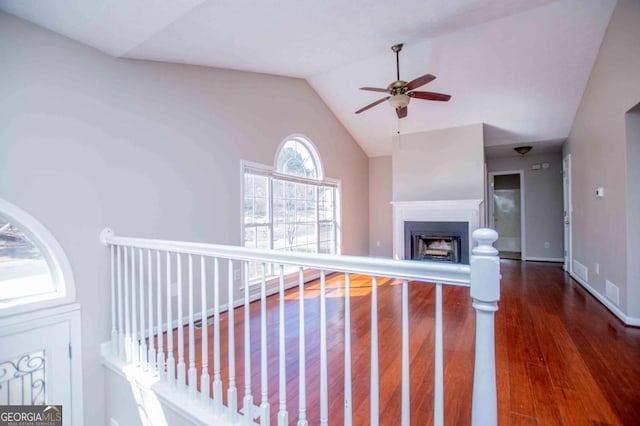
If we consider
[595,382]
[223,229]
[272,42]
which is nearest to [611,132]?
[595,382]

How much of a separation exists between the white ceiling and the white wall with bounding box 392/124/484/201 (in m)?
0.21

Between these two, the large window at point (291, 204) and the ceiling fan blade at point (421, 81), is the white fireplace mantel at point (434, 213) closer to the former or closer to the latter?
the large window at point (291, 204)

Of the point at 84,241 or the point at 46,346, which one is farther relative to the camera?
the point at 84,241

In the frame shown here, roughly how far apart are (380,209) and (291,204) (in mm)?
2697

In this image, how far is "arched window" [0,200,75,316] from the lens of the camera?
1.90 m

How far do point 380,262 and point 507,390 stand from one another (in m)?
1.58

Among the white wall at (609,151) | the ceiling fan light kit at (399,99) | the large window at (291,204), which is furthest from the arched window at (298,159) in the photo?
the white wall at (609,151)

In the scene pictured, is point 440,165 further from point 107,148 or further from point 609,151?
point 107,148

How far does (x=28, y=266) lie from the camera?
79.4 inches

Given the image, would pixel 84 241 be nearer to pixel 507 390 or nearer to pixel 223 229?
pixel 223 229

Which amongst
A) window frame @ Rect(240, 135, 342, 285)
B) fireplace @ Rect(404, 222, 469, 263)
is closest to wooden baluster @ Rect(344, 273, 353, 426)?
window frame @ Rect(240, 135, 342, 285)

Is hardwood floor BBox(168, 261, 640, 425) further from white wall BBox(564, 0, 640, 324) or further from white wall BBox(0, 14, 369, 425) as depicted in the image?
white wall BBox(0, 14, 369, 425)

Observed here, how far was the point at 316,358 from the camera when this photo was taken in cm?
220

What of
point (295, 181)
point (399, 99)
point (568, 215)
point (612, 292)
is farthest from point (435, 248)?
point (399, 99)
